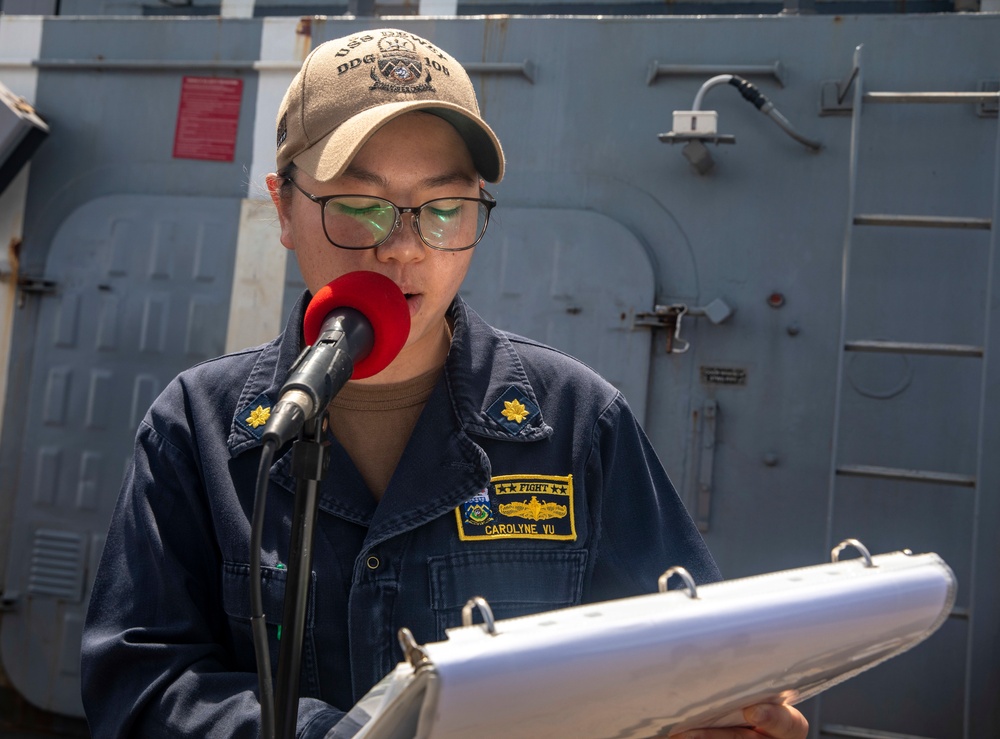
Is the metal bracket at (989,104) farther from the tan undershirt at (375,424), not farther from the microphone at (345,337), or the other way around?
the microphone at (345,337)

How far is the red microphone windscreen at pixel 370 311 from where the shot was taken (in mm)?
1004

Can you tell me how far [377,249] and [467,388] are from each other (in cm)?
28

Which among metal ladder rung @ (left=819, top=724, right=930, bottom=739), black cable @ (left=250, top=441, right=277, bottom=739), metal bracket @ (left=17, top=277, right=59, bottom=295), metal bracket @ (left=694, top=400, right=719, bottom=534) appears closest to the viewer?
black cable @ (left=250, top=441, right=277, bottom=739)

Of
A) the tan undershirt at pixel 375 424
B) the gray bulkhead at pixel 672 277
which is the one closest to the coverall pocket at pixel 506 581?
the tan undershirt at pixel 375 424

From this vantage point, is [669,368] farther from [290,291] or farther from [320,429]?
[320,429]

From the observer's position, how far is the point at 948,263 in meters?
2.98

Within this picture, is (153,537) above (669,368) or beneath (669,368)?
beneath

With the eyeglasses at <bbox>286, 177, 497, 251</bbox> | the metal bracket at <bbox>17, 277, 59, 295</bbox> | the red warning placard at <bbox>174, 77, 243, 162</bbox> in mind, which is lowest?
the eyeglasses at <bbox>286, 177, 497, 251</bbox>

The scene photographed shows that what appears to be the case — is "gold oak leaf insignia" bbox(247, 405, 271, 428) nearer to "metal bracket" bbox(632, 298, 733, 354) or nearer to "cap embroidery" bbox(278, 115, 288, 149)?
"cap embroidery" bbox(278, 115, 288, 149)

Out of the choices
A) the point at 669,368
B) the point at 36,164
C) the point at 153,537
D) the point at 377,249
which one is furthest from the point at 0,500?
the point at 377,249

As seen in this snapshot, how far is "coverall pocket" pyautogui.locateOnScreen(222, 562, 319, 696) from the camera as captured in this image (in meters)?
1.30

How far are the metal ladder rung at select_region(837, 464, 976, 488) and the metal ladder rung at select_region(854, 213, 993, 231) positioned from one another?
724 mm

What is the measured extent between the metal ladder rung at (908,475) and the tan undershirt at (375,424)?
6.01 ft

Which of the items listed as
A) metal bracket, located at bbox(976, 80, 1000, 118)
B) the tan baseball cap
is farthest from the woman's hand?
metal bracket, located at bbox(976, 80, 1000, 118)
